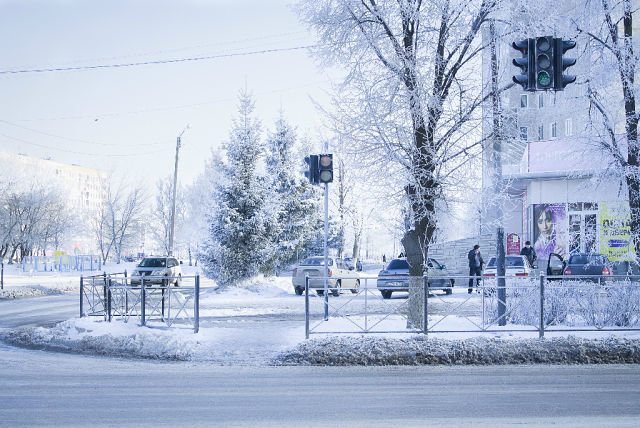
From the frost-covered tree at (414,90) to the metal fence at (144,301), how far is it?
4516 millimetres

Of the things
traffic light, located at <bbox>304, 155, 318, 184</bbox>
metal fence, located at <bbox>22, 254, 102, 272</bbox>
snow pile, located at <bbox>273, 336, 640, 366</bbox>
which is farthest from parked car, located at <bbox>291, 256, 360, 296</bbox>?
metal fence, located at <bbox>22, 254, 102, 272</bbox>

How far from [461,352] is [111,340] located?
21.3ft

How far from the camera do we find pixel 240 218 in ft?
92.2

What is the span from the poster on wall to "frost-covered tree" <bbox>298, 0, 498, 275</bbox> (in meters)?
19.8

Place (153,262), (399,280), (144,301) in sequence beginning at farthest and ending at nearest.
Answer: (153,262)
(399,280)
(144,301)

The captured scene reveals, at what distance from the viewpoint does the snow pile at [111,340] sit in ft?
37.7

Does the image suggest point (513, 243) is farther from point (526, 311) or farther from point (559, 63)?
point (559, 63)

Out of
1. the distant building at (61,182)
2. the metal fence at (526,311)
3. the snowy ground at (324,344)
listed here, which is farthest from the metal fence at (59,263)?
the metal fence at (526,311)

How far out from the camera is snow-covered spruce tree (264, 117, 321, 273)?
125ft

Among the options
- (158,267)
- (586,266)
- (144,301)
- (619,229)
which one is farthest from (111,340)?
(158,267)

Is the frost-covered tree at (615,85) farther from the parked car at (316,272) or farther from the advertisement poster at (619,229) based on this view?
the parked car at (316,272)

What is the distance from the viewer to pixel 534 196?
31672 mm

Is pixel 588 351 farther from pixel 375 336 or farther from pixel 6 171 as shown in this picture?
pixel 6 171

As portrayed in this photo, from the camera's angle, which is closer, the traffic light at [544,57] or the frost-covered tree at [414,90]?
the traffic light at [544,57]
